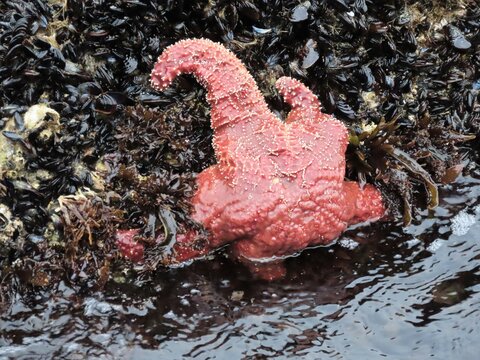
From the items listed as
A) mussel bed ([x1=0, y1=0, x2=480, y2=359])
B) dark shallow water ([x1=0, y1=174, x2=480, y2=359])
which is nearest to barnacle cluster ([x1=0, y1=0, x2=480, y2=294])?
mussel bed ([x1=0, y1=0, x2=480, y2=359])

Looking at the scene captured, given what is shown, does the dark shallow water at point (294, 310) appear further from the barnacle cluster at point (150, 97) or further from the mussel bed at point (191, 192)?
the barnacle cluster at point (150, 97)

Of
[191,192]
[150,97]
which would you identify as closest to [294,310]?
[191,192]

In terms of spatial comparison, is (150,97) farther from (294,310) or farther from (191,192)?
(294,310)

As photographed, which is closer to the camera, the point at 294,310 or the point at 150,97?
the point at 294,310

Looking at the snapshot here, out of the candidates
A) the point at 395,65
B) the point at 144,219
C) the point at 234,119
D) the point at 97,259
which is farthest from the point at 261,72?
the point at 97,259

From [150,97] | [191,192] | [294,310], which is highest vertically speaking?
[150,97]
